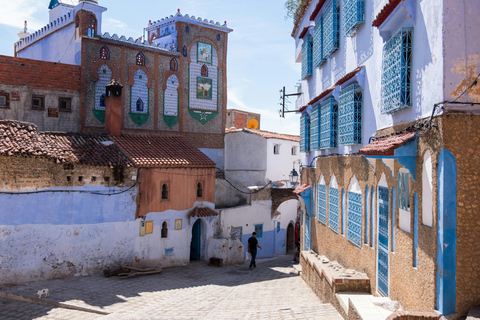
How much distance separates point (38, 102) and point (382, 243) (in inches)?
618

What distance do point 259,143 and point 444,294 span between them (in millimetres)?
20195

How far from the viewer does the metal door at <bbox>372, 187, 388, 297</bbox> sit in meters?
8.11

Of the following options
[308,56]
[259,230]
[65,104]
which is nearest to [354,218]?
[308,56]

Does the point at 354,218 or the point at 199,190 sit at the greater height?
the point at 199,190

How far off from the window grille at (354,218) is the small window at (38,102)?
1393cm

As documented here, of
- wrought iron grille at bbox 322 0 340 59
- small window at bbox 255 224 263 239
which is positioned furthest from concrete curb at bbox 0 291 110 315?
small window at bbox 255 224 263 239

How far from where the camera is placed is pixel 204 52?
76.6 ft

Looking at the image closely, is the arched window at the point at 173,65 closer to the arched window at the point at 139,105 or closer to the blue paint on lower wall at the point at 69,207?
the arched window at the point at 139,105

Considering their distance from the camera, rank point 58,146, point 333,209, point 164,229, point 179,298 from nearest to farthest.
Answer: point 333,209 < point 179,298 < point 58,146 < point 164,229

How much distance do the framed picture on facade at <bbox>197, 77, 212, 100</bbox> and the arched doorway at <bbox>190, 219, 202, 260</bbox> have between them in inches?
282

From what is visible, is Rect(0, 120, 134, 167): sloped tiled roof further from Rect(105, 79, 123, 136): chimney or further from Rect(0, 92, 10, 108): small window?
Rect(0, 92, 10, 108): small window

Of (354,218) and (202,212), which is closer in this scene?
(354,218)

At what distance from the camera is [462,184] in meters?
5.71

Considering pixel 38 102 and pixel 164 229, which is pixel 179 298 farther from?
pixel 38 102
